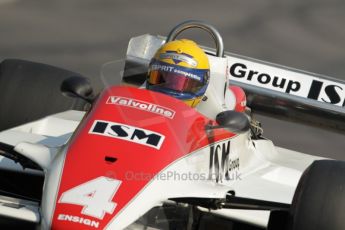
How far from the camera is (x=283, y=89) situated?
385 inches

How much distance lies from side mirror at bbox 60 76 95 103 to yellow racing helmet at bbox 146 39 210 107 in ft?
1.47

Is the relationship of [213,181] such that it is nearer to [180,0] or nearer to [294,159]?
[294,159]

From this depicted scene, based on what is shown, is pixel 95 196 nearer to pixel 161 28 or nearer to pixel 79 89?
pixel 79 89

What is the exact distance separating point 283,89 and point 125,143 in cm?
329

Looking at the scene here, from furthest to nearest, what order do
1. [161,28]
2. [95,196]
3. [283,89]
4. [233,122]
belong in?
[161,28]
[283,89]
[233,122]
[95,196]

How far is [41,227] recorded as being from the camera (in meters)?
6.39

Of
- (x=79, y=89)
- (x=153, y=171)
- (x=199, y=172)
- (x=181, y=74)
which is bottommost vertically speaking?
(x=153, y=171)

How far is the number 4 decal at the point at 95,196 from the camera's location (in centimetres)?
627

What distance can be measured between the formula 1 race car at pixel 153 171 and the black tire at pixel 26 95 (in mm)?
241

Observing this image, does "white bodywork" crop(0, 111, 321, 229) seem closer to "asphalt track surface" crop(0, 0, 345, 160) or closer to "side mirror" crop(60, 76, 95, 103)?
"side mirror" crop(60, 76, 95, 103)

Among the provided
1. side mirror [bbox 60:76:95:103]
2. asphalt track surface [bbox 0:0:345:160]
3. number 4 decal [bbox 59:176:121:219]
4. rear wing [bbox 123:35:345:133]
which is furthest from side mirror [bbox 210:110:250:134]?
asphalt track surface [bbox 0:0:345:160]

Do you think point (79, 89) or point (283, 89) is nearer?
point (79, 89)

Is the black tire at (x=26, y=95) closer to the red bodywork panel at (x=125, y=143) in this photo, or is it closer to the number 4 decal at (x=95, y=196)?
the red bodywork panel at (x=125, y=143)

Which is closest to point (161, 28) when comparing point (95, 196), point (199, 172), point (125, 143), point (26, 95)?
point (26, 95)
